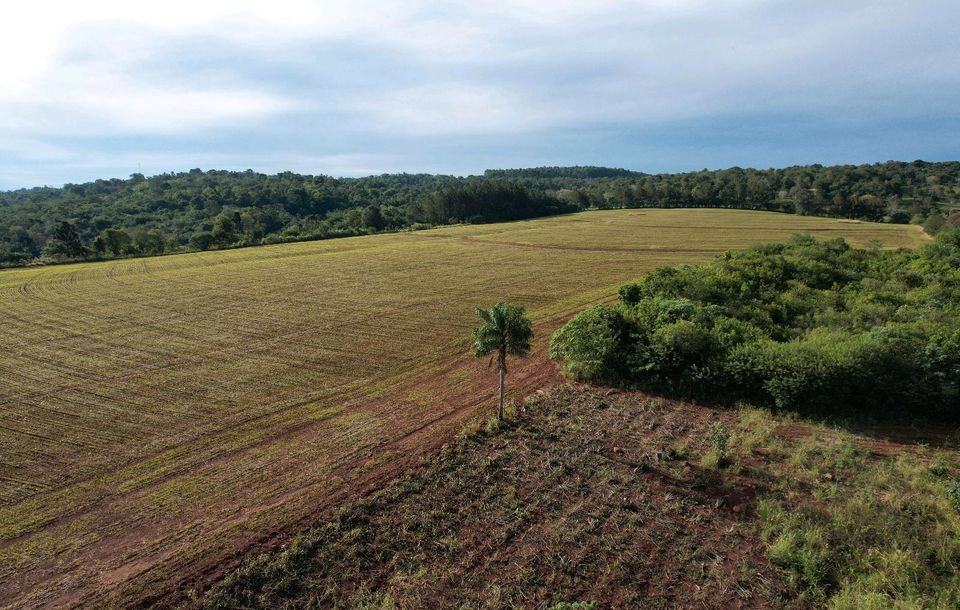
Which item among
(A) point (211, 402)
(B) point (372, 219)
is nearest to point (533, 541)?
(A) point (211, 402)

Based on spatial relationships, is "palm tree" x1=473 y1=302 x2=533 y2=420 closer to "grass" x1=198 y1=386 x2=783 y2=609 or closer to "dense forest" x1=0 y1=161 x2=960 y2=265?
"grass" x1=198 y1=386 x2=783 y2=609

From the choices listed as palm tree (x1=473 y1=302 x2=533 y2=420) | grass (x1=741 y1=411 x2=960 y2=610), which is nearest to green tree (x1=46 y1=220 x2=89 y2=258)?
palm tree (x1=473 y1=302 x2=533 y2=420)

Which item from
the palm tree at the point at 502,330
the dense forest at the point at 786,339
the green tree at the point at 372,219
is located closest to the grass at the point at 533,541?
the palm tree at the point at 502,330

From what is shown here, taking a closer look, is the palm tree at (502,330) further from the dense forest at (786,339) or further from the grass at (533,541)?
the dense forest at (786,339)

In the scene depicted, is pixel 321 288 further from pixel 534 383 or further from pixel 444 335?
pixel 534 383

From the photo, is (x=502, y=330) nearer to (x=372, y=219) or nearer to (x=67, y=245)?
(x=67, y=245)

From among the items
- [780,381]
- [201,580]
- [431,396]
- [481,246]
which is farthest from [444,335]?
[481,246]

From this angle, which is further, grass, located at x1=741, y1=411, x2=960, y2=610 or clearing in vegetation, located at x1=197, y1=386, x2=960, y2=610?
clearing in vegetation, located at x1=197, y1=386, x2=960, y2=610
